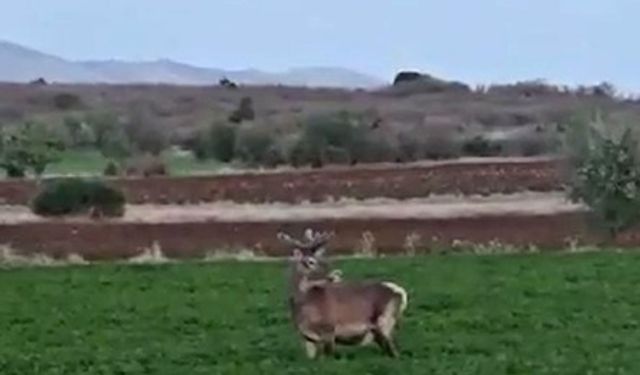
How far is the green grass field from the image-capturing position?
15.7 m

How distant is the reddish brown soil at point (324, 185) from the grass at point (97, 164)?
6992 mm

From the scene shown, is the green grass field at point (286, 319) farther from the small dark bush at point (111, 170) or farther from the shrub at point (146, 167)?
the shrub at point (146, 167)

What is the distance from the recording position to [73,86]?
155 metres

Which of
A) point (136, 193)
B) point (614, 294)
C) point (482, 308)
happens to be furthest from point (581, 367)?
point (136, 193)

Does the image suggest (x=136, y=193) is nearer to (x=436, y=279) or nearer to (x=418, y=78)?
(x=436, y=279)

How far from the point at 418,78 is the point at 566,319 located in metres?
125

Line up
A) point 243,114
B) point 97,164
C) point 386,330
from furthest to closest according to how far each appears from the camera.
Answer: point 243,114, point 97,164, point 386,330

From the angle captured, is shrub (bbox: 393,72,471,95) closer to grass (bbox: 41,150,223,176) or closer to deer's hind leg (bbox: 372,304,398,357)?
Result: grass (bbox: 41,150,223,176)

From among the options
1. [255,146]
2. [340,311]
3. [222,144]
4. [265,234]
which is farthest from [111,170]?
[340,311]

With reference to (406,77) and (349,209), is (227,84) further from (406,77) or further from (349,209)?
(349,209)

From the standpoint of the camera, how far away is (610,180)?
35.4 metres

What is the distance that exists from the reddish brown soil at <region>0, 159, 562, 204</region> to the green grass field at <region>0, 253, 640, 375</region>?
2177 centimetres

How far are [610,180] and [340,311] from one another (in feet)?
68.2

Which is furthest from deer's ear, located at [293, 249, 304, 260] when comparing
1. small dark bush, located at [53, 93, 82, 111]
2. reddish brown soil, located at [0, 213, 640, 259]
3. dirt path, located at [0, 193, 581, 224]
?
small dark bush, located at [53, 93, 82, 111]
